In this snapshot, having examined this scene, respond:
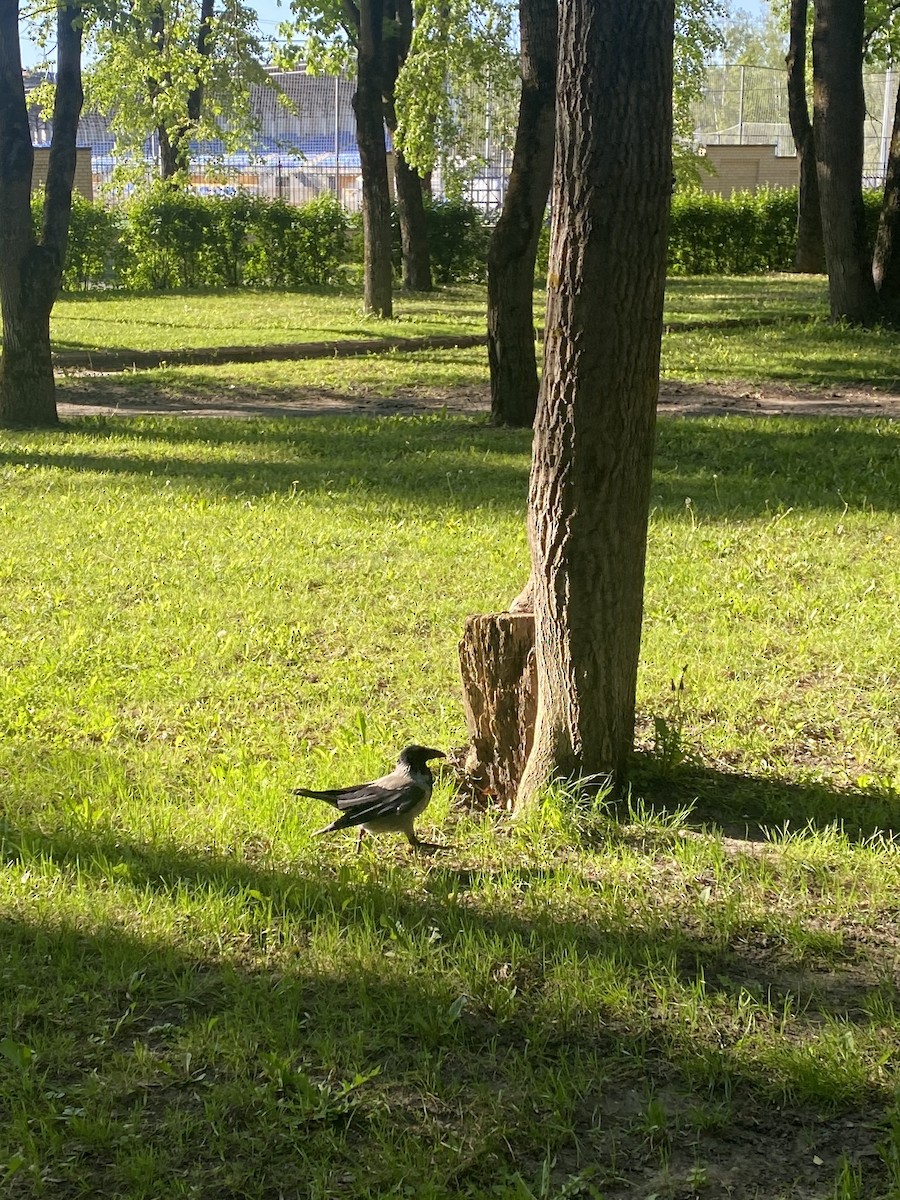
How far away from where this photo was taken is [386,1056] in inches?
127

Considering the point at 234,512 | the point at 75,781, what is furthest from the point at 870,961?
the point at 234,512

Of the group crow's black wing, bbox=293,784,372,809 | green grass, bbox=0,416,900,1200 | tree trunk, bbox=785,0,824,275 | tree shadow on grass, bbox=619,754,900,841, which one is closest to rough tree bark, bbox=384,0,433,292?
tree trunk, bbox=785,0,824,275

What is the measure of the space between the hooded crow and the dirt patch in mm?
9254

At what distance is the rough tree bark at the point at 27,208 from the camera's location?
12.6 meters

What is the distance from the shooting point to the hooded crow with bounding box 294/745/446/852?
4.21 metres

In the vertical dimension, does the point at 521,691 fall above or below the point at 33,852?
above

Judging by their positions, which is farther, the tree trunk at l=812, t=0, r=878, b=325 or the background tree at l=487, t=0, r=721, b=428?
the tree trunk at l=812, t=0, r=878, b=325

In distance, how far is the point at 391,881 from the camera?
13.6ft

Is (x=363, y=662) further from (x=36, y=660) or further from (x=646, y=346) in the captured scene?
(x=646, y=346)

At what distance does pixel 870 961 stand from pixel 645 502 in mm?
1671

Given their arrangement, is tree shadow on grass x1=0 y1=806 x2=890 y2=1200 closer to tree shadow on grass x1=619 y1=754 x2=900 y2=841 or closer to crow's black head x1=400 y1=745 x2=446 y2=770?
crow's black head x1=400 y1=745 x2=446 y2=770

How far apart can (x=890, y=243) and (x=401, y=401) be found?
7035 mm

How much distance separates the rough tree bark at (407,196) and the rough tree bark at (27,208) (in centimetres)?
1540

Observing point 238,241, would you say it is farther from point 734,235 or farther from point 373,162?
point 734,235
